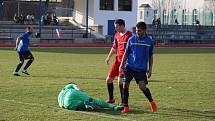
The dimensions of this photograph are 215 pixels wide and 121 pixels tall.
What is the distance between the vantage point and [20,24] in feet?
186

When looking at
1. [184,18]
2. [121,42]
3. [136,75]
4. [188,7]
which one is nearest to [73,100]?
[136,75]

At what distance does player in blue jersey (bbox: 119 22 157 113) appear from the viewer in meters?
10.8

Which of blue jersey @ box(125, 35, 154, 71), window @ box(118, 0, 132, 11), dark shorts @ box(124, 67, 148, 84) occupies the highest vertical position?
window @ box(118, 0, 132, 11)

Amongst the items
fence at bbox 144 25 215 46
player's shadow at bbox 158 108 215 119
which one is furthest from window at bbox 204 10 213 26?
player's shadow at bbox 158 108 215 119

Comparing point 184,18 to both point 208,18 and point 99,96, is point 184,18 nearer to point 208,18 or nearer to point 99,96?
point 208,18

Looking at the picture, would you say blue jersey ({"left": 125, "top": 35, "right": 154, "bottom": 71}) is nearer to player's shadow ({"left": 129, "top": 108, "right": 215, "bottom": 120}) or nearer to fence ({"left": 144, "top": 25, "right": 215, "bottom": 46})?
player's shadow ({"left": 129, "top": 108, "right": 215, "bottom": 120})

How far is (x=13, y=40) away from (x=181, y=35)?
21089 millimetres

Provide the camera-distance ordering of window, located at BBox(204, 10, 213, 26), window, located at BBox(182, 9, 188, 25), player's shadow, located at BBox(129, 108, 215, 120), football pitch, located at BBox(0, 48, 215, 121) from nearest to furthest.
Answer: football pitch, located at BBox(0, 48, 215, 121)
player's shadow, located at BBox(129, 108, 215, 120)
window, located at BBox(204, 10, 213, 26)
window, located at BBox(182, 9, 188, 25)

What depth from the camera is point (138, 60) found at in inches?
430

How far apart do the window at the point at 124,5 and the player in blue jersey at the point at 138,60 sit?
4957cm

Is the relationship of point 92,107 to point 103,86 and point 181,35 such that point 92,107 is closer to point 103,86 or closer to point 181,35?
point 103,86

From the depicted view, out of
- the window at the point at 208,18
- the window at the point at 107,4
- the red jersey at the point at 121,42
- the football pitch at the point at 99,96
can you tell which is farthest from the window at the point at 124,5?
the red jersey at the point at 121,42

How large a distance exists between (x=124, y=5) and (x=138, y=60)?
50.3 m

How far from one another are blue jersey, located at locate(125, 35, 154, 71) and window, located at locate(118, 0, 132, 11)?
49633mm
